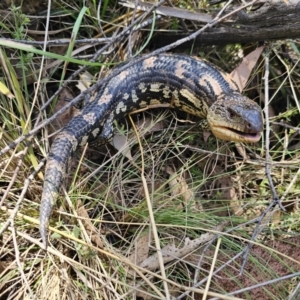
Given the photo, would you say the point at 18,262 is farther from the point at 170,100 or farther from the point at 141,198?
the point at 170,100

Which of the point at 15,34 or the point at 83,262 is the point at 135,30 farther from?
the point at 83,262

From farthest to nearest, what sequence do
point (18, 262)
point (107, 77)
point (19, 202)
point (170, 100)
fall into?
point (170, 100) < point (107, 77) < point (19, 202) < point (18, 262)

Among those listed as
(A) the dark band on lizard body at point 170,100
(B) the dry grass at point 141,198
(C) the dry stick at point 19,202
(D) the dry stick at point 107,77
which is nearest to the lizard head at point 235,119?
(A) the dark band on lizard body at point 170,100

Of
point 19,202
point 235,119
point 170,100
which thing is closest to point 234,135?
point 235,119

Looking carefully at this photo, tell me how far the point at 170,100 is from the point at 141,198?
28.0 inches

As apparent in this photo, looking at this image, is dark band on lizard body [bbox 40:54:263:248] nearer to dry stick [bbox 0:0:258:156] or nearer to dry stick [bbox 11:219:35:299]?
dry stick [bbox 0:0:258:156]

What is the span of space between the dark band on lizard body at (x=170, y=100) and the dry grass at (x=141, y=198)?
106mm

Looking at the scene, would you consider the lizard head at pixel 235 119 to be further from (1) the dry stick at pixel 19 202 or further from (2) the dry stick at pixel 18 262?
(2) the dry stick at pixel 18 262

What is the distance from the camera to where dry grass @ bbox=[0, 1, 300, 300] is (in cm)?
228

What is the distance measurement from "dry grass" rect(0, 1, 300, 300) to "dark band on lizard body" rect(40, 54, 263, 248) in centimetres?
11

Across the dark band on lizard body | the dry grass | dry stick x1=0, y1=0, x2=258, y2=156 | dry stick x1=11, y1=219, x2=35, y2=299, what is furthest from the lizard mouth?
dry stick x1=11, y1=219, x2=35, y2=299

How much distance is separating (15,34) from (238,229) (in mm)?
1558

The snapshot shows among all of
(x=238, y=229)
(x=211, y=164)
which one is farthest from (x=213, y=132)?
(x=238, y=229)

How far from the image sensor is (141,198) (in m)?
2.65
